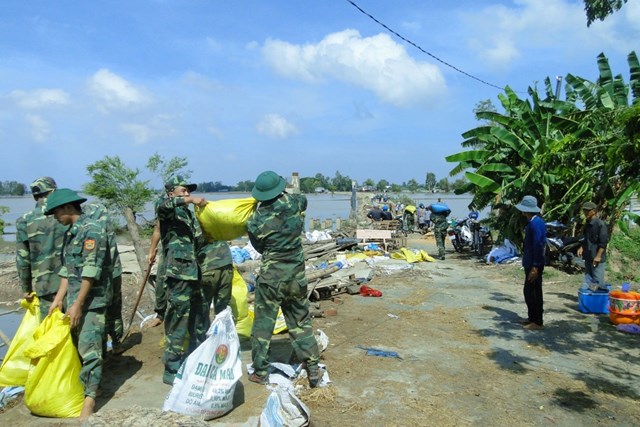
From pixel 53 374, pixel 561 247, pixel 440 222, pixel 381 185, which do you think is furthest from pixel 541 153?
pixel 381 185

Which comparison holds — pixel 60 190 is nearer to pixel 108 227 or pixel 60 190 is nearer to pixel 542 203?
pixel 108 227

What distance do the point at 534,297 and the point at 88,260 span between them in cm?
529

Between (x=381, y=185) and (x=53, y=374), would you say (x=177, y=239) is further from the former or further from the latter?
(x=381, y=185)

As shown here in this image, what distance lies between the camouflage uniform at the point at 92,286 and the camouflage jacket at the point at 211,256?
87 centimetres

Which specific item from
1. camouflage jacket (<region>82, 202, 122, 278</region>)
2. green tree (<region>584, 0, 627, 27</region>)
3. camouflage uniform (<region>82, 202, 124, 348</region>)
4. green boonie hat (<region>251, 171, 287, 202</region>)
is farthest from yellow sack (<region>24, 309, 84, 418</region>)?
green tree (<region>584, 0, 627, 27</region>)

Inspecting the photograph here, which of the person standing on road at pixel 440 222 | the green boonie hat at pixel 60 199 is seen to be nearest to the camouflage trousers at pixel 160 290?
the green boonie hat at pixel 60 199

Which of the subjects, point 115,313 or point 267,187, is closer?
point 267,187

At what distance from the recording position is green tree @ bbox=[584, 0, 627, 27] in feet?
19.8

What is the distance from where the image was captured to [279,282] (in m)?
4.15

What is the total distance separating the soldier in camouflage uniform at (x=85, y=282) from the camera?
372cm

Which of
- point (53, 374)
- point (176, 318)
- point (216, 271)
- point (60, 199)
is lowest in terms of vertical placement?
point (53, 374)

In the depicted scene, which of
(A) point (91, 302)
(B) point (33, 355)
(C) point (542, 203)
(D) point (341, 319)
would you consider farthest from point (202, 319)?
(C) point (542, 203)

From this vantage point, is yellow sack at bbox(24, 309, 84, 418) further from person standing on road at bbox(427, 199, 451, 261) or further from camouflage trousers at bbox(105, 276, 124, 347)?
person standing on road at bbox(427, 199, 451, 261)

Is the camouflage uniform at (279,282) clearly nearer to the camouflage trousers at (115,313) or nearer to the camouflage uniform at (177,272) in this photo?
the camouflage uniform at (177,272)
